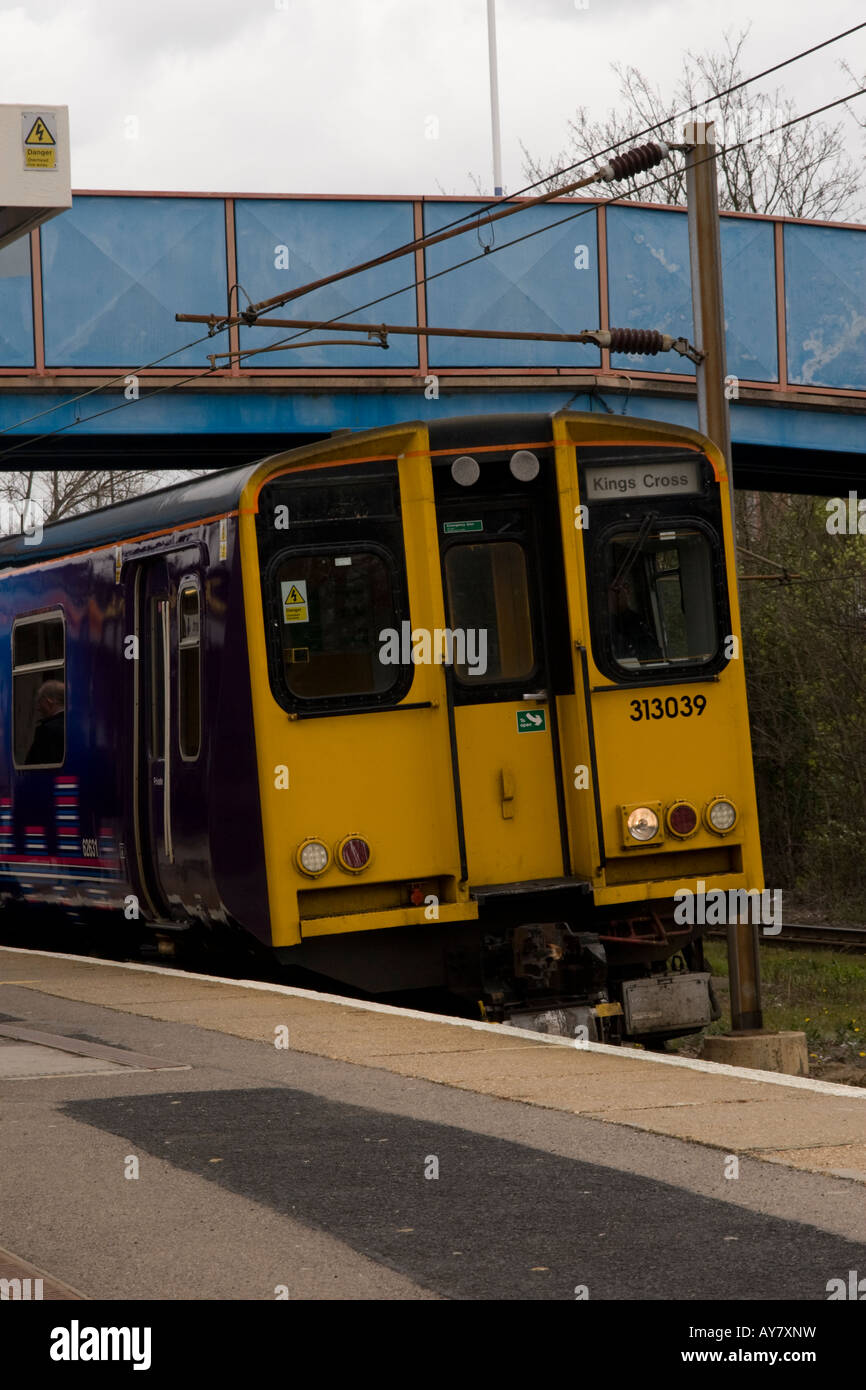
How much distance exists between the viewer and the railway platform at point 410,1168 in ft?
17.0

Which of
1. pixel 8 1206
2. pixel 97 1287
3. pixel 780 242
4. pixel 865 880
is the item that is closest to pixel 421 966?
pixel 8 1206

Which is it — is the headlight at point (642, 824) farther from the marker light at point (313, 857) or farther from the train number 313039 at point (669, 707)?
the marker light at point (313, 857)

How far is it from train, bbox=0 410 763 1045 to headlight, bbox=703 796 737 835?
0.02 metres

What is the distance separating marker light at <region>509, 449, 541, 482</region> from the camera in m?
11.0

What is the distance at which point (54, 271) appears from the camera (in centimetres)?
1891

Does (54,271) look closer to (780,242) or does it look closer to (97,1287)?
(780,242)

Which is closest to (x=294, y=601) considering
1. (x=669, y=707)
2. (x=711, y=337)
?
(x=669, y=707)

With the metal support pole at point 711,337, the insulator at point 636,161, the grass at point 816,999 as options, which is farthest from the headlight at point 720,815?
the insulator at point 636,161

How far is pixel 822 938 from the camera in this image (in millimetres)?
21891

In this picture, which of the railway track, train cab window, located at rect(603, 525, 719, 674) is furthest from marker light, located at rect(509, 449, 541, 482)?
the railway track

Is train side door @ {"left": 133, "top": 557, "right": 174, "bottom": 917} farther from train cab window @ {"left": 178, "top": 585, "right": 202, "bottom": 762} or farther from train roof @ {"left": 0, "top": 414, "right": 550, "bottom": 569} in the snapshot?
train roof @ {"left": 0, "top": 414, "right": 550, "bottom": 569}

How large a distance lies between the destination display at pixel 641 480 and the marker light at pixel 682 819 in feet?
6.03

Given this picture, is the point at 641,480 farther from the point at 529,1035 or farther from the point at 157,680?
the point at 529,1035

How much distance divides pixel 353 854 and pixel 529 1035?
172 centimetres
